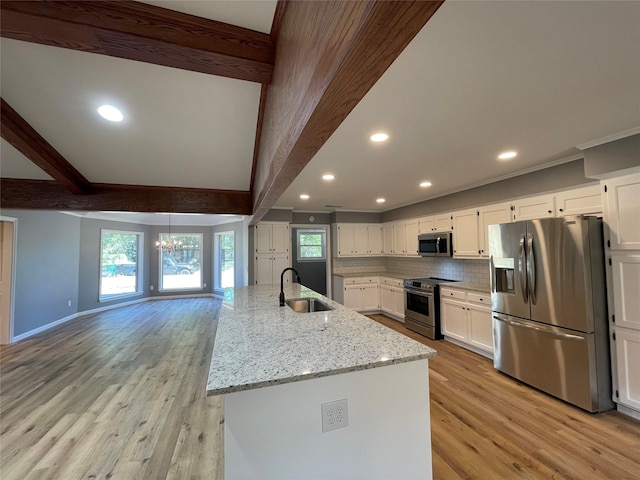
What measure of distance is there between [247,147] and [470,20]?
233 cm

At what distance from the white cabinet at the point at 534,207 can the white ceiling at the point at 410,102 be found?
1.27 feet

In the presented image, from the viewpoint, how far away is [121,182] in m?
3.69

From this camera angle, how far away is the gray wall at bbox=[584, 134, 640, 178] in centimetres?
211

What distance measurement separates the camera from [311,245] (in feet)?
20.8

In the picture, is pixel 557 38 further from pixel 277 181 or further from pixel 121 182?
pixel 121 182

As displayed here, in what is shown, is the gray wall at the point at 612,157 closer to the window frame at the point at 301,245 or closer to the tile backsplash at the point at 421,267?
the tile backsplash at the point at 421,267

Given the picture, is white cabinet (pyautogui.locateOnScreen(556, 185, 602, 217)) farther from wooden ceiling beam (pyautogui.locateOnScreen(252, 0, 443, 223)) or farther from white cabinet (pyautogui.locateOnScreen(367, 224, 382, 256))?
white cabinet (pyautogui.locateOnScreen(367, 224, 382, 256))

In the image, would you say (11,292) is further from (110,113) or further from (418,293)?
(418,293)

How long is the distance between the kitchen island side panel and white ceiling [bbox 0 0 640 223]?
1.56m

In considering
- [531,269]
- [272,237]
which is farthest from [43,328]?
[531,269]

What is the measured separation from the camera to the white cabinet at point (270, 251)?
5285 mm

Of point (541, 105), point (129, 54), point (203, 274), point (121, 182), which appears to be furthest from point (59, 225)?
point (541, 105)

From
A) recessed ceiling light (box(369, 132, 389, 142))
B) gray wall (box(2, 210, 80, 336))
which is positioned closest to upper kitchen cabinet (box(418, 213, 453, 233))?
recessed ceiling light (box(369, 132, 389, 142))

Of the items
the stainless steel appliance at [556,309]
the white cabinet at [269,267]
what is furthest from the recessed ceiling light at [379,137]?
the white cabinet at [269,267]
